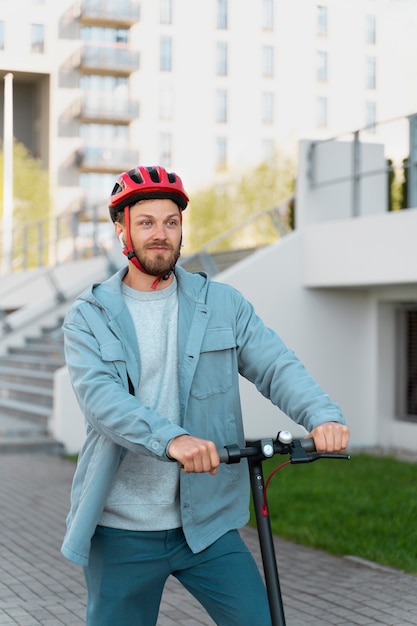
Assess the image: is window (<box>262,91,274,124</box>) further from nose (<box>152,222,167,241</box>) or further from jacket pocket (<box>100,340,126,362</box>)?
jacket pocket (<box>100,340,126,362</box>)

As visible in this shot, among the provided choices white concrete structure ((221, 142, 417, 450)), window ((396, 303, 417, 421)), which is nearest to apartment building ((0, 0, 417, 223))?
white concrete structure ((221, 142, 417, 450))

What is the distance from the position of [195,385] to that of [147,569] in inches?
21.5

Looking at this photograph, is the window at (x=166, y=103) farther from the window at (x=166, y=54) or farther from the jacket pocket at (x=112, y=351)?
the jacket pocket at (x=112, y=351)

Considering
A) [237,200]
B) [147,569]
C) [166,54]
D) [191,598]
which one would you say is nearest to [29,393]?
[191,598]

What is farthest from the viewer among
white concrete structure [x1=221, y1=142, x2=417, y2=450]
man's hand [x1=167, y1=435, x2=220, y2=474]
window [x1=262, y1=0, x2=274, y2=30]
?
window [x1=262, y1=0, x2=274, y2=30]

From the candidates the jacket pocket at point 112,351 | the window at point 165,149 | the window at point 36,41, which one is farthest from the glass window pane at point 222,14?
the jacket pocket at point 112,351

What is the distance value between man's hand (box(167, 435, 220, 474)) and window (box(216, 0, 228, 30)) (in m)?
57.1

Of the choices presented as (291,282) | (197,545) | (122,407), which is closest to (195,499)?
(197,545)

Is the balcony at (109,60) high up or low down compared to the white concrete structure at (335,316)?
up

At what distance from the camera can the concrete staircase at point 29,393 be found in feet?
42.4

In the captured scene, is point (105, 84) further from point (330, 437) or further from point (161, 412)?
point (330, 437)

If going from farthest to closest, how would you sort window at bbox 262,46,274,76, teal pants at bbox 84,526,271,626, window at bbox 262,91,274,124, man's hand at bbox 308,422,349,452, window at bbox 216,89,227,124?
window at bbox 262,91,274,124
window at bbox 216,89,227,124
window at bbox 262,46,274,76
teal pants at bbox 84,526,271,626
man's hand at bbox 308,422,349,452

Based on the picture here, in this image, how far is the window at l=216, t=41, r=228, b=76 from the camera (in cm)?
5982

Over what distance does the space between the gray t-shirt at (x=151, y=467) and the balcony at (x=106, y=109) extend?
53270mm
